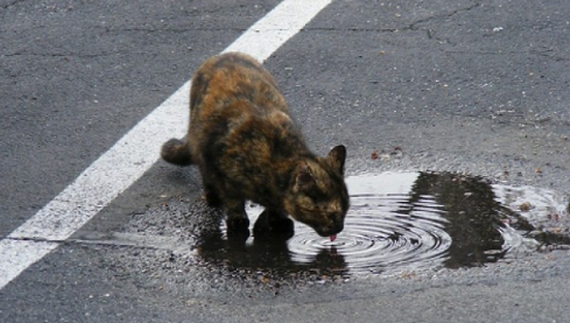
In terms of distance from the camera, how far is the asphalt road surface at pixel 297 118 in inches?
237

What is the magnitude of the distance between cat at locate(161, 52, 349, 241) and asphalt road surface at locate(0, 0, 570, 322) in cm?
30

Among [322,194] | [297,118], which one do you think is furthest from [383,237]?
[297,118]

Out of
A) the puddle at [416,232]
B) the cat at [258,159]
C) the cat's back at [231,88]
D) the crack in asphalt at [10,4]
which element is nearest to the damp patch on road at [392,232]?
the puddle at [416,232]

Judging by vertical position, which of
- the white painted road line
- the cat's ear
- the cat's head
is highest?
the cat's ear

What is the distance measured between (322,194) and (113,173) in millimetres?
1663

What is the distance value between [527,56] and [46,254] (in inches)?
161

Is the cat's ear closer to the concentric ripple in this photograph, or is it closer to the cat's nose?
the cat's nose

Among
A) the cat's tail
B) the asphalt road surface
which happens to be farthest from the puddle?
the cat's tail

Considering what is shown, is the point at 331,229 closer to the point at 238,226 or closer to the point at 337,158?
the point at 337,158

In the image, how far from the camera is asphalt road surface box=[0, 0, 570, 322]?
6.02 metres

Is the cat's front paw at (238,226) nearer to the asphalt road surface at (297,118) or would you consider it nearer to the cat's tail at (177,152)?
the asphalt road surface at (297,118)

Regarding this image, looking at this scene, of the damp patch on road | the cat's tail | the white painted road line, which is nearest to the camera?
the damp patch on road

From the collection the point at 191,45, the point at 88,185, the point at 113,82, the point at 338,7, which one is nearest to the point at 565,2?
the point at 338,7

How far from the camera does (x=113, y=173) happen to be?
7723mm
